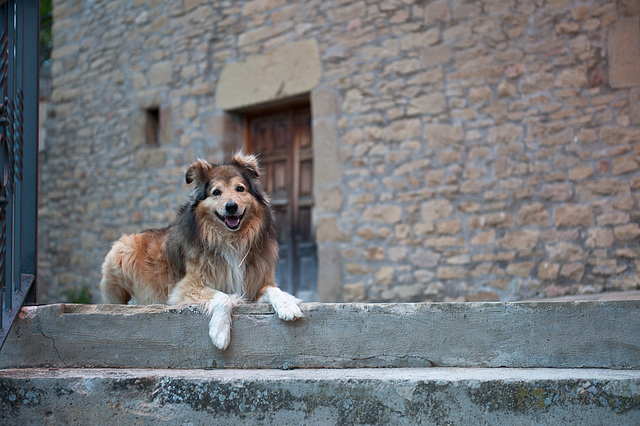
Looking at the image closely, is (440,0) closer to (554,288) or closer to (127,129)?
(554,288)

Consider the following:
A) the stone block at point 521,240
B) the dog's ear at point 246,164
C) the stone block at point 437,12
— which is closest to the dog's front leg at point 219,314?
the dog's ear at point 246,164

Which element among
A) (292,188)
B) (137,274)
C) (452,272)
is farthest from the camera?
(292,188)

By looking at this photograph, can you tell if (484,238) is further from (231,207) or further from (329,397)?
(329,397)

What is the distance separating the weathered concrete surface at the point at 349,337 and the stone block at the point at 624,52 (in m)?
3.80

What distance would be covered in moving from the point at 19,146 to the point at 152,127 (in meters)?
6.57

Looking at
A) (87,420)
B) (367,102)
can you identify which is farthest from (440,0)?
(87,420)

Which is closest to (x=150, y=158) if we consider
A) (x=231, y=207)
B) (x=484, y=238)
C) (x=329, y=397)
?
(x=484, y=238)

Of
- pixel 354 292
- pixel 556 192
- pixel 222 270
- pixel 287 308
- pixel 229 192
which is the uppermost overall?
pixel 556 192

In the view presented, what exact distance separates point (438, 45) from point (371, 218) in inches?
81.3

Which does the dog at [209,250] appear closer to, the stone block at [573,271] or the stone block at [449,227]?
the stone block at [449,227]

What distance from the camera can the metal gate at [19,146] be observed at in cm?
271

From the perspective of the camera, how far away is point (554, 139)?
5965mm

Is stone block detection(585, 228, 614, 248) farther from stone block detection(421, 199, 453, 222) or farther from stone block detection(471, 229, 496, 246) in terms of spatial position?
stone block detection(421, 199, 453, 222)

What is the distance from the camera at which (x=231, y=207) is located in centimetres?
364
